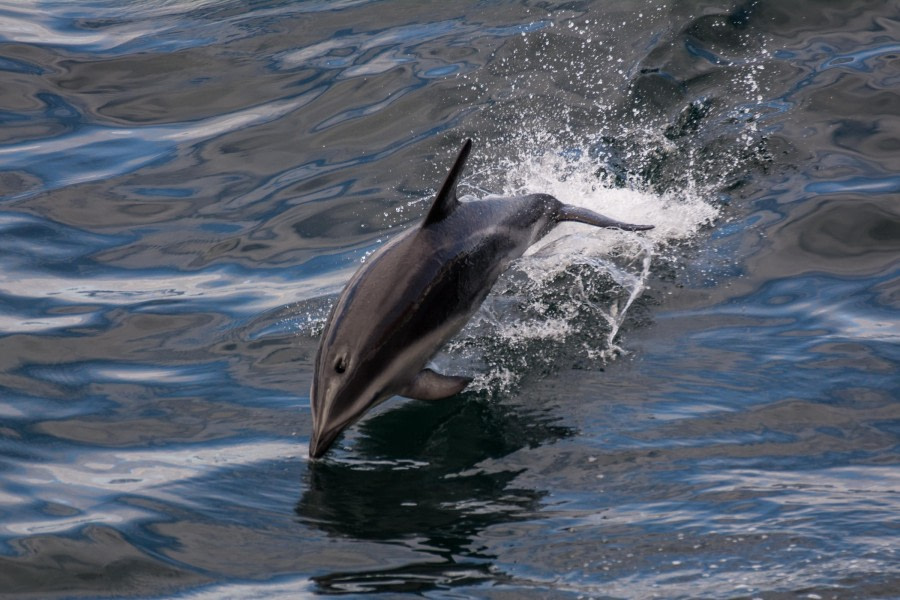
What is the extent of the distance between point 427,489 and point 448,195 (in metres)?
1.67

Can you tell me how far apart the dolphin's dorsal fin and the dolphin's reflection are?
1.09 meters

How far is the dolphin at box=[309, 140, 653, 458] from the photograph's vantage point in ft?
19.2

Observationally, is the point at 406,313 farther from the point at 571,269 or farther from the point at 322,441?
the point at 571,269

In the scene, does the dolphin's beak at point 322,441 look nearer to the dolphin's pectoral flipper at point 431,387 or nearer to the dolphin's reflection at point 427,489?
the dolphin's reflection at point 427,489

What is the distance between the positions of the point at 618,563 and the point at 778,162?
584 centimetres

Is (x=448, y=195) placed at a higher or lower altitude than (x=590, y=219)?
higher

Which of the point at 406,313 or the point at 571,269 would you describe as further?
the point at 571,269

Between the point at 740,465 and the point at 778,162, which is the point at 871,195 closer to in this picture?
the point at 778,162

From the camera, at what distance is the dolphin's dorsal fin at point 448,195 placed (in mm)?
6361

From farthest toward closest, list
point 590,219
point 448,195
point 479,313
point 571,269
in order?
1. point 571,269
2. point 590,219
3. point 479,313
4. point 448,195

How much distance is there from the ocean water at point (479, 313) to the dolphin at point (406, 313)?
41cm

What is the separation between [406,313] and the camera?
611 cm

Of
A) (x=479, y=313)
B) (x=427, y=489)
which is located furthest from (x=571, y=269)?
(x=427, y=489)

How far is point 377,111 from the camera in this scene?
11969 millimetres
